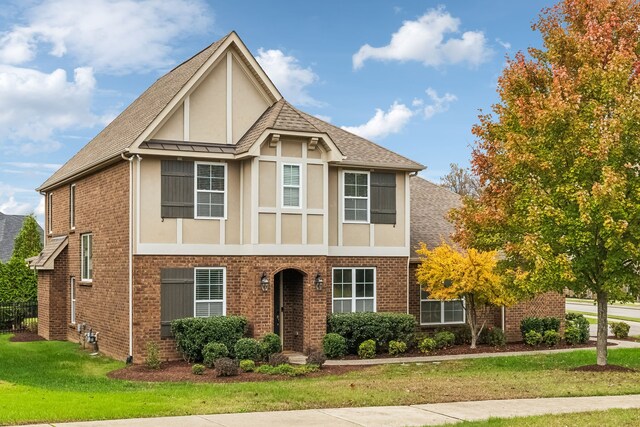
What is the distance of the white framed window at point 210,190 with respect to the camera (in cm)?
2228

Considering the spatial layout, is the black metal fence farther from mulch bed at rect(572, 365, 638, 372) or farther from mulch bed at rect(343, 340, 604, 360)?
mulch bed at rect(572, 365, 638, 372)

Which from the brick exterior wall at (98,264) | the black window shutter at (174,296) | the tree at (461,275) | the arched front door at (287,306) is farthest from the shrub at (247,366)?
the tree at (461,275)

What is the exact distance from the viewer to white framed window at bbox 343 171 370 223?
24.7 m

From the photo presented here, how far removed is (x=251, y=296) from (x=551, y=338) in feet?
36.9

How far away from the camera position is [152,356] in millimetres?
20516

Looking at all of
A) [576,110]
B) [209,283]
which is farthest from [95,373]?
[576,110]

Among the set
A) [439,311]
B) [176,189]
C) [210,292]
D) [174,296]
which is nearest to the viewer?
[174,296]

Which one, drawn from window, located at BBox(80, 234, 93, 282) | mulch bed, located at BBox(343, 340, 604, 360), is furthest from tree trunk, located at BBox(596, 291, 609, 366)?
window, located at BBox(80, 234, 93, 282)

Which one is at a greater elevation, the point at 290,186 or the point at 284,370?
the point at 290,186

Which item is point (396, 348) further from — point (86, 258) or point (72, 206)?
point (72, 206)

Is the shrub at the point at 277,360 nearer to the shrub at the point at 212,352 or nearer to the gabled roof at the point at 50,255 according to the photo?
the shrub at the point at 212,352

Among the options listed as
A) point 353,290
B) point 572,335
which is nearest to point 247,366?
point 353,290

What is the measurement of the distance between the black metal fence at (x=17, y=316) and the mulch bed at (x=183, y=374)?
1367cm

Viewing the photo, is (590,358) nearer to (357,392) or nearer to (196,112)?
(357,392)
